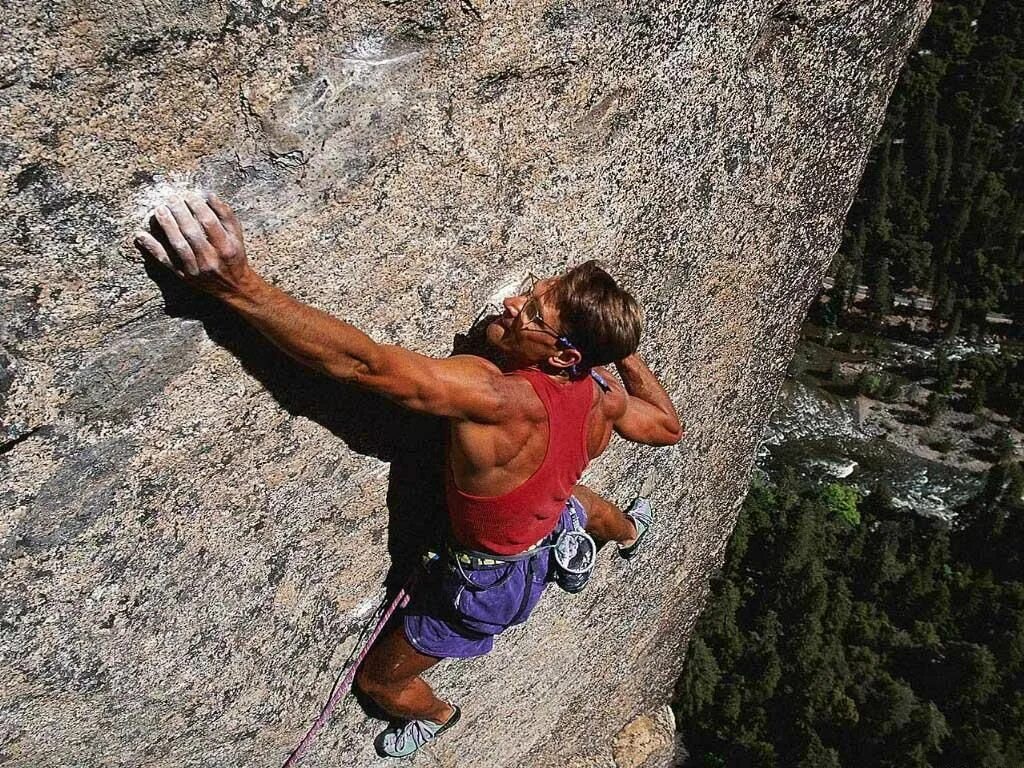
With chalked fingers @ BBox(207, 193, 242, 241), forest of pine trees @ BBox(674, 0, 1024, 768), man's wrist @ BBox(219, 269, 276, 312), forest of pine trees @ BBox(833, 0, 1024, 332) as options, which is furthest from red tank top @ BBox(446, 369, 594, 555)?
forest of pine trees @ BBox(833, 0, 1024, 332)

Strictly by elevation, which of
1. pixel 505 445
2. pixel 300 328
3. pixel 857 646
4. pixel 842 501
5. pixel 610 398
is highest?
pixel 300 328

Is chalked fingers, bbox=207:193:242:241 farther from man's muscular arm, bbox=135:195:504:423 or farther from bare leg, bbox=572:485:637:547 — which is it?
bare leg, bbox=572:485:637:547

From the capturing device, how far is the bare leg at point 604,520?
4.05 metres

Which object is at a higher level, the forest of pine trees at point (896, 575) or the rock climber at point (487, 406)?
the rock climber at point (487, 406)

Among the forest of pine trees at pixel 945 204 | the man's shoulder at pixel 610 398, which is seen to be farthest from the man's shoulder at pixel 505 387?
the forest of pine trees at pixel 945 204

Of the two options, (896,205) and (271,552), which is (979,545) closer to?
(896,205)

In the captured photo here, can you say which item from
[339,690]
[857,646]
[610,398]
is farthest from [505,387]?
[857,646]

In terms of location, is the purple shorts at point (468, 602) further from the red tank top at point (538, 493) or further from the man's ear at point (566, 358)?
the man's ear at point (566, 358)

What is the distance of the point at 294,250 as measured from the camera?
261cm

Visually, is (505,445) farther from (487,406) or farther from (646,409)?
(646,409)

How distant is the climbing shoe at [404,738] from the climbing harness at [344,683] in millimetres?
400

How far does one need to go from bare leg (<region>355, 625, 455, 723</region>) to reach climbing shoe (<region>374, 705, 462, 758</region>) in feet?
0.50

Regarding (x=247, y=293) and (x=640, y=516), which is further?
(x=640, y=516)

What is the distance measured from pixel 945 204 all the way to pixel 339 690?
1108 inches
